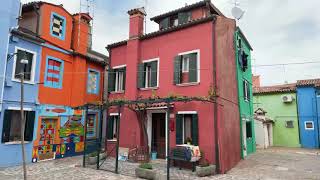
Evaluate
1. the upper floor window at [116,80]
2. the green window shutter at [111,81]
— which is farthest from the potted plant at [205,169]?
the green window shutter at [111,81]

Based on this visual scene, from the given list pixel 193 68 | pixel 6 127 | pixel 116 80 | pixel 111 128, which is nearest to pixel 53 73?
pixel 116 80

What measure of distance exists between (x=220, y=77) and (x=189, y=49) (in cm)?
217

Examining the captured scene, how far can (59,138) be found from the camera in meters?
14.3

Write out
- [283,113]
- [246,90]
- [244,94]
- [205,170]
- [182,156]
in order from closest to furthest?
[205,170], [182,156], [244,94], [246,90], [283,113]

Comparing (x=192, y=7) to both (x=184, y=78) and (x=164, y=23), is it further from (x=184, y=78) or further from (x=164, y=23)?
(x=184, y=78)

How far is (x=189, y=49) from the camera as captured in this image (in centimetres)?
Answer: 1245

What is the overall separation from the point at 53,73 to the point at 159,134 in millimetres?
7070

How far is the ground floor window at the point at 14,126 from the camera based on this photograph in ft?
37.8

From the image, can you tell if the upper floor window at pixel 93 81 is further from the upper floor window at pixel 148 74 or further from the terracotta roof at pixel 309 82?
the terracotta roof at pixel 309 82

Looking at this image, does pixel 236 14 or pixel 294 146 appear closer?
pixel 236 14

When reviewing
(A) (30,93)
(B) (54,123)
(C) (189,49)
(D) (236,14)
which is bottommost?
(B) (54,123)

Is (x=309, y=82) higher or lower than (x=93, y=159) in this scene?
higher

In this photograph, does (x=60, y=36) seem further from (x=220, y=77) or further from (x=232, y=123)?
(x=232, y=123)

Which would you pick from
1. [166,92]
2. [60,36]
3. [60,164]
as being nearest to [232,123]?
[166,92]
